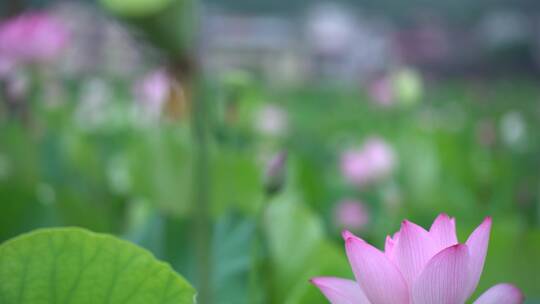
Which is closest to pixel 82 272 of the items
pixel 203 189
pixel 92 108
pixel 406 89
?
pixel 203 189

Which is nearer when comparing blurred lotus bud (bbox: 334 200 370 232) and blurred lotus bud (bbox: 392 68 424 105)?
blurred lotus bud (bbox: 334 200 370 232)

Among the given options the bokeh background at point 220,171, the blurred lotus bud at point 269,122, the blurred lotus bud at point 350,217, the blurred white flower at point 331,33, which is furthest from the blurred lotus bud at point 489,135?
the blurred white flower at point 331,33

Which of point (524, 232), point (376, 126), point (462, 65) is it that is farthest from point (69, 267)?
point (462, 65)

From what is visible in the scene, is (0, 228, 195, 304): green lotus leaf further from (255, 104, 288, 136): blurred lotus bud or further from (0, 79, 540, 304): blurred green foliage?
(255, 104, 288, 136): blurred lotus bud

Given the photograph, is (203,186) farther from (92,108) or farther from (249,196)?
(92,108)

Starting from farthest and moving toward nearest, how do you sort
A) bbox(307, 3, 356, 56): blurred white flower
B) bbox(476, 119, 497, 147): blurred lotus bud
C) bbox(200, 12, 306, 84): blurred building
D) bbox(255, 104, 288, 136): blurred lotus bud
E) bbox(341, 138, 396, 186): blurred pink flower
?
bbox(307, 3, 356, 56): blurred white flower → bbox(200, 12, 306, 84): blurred building → bbox(255, 104, 288, 136): blurred lotus bud → bbox(476, 119, 497, 147): blurred lotus bud → bbox(341, 138, 396, 186): blurred pink flower

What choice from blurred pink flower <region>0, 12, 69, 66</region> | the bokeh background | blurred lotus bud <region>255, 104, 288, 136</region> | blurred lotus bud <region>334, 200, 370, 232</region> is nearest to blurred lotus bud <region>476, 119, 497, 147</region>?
the bokeh background

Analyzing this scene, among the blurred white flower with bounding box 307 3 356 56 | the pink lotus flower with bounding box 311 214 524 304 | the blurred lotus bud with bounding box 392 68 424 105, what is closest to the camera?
the pink lotus flower with bounding box 311 214 524 304
